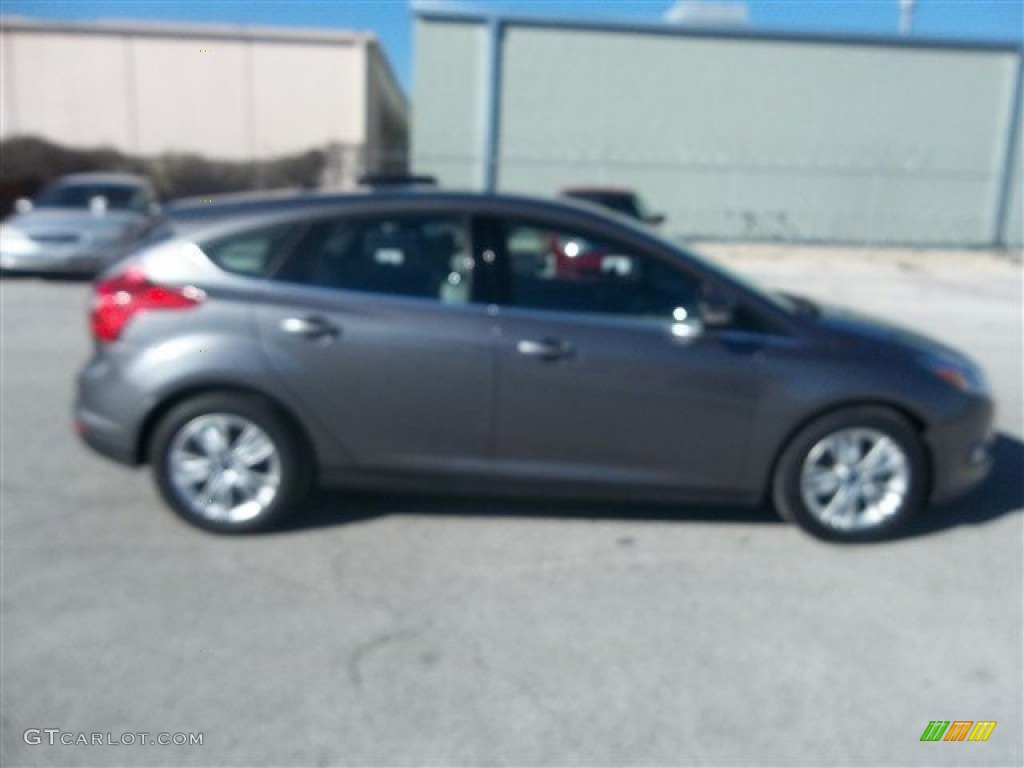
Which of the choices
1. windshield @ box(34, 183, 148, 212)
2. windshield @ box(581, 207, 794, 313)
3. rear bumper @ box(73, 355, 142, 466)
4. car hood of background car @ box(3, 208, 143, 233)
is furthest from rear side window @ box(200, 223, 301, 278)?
windshield @ box(34, 183, 148, 212)

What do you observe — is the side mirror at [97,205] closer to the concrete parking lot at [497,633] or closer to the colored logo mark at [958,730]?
the concrete parking lot at [497,633]

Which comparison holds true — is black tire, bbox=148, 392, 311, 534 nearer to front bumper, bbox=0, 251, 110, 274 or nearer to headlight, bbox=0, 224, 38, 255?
front bumper, bbox=0, 251, 110, 274

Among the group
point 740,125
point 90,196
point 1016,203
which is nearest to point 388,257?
point 90,196

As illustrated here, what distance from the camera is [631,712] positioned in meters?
3.58

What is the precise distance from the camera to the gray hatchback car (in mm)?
4918

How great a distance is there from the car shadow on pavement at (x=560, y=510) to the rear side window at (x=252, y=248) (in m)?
1.26

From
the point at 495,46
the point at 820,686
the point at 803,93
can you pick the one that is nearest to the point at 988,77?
the point at 803,93

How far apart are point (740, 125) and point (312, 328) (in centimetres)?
2370

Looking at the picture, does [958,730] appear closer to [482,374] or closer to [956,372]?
[956,372]

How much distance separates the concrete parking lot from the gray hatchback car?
317 mm

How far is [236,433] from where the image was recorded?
4.98 metres

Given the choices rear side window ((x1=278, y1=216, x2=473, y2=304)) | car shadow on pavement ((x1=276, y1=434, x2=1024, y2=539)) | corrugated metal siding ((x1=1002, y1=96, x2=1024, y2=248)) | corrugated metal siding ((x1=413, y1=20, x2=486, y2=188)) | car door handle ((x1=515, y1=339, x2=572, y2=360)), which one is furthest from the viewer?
corrugated metal siding ((x1=1002, y1=96, x2=1024, y2=248))

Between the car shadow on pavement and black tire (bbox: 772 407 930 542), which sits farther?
the car shadow on pavement

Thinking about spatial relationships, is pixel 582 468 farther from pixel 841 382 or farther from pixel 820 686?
pixel 820 686
